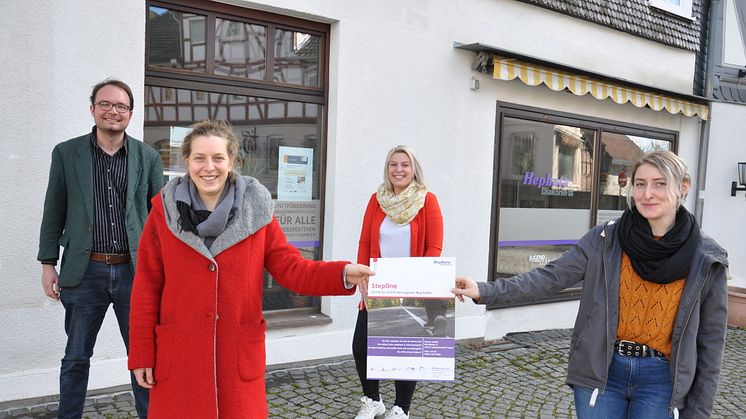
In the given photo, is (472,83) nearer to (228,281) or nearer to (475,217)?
(475,217)

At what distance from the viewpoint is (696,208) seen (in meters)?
9.66

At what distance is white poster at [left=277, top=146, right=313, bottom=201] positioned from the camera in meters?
5.79

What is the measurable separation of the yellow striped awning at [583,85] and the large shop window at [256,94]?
209 cm

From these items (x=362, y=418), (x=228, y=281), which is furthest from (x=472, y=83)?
(x=228, y=281)

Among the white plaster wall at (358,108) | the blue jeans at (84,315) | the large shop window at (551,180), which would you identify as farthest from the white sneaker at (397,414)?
the large shop window at (551,180)

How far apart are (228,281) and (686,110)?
8.32 metres

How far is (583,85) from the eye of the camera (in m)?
7.22

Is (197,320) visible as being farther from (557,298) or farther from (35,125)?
(557,298)

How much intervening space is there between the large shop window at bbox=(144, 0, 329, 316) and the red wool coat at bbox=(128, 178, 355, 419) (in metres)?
2.83

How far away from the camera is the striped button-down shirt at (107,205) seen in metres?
3.48

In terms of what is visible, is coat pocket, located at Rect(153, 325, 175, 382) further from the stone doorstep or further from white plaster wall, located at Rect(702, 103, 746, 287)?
white plaster wall, located at Rect(702, 103, 746, 287)

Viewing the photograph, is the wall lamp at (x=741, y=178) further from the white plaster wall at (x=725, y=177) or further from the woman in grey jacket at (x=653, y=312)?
the woman in grey jacket at (x=653, y=312)

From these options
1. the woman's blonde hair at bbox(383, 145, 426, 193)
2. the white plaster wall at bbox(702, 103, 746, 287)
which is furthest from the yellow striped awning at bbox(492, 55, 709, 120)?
the woman's blonde hair at bbox(383, 145, 426, 193)

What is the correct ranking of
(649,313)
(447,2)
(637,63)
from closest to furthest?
1. (649,313)
2. (447,2)
3. (637,63)
